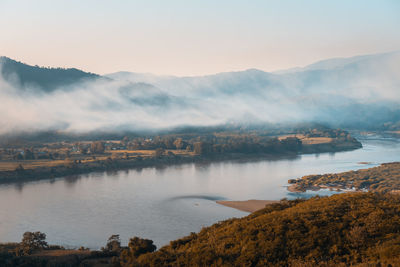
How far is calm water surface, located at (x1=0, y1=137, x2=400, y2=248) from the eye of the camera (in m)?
23.1

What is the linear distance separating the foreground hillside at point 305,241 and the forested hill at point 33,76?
113820 mm

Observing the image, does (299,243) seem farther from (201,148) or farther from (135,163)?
(201,148)

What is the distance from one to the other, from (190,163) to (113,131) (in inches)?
1704

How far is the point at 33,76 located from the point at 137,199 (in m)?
99.7

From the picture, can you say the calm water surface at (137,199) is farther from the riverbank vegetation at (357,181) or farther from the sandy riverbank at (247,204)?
the riverbank vegetation at (357,181)

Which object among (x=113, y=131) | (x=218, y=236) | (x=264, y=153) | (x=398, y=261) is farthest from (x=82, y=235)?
(x=113, y=131)

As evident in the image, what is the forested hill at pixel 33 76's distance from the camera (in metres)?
114

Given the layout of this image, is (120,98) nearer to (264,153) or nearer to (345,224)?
(264,153)

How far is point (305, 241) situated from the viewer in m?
11.0

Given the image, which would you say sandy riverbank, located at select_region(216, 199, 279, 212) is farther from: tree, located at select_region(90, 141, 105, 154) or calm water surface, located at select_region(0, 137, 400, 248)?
tree, located at select_region(90, 141, 105, 154)

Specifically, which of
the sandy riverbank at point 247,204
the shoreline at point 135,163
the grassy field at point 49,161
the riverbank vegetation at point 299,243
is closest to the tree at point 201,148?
the shoreline at point 135,163

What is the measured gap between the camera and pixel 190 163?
5625 cm

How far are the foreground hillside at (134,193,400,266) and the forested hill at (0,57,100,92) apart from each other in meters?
114

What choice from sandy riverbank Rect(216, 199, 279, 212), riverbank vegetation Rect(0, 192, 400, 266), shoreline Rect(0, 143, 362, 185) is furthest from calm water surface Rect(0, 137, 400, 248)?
riverbank vegetation Rect(0, 192, 400, 266)
